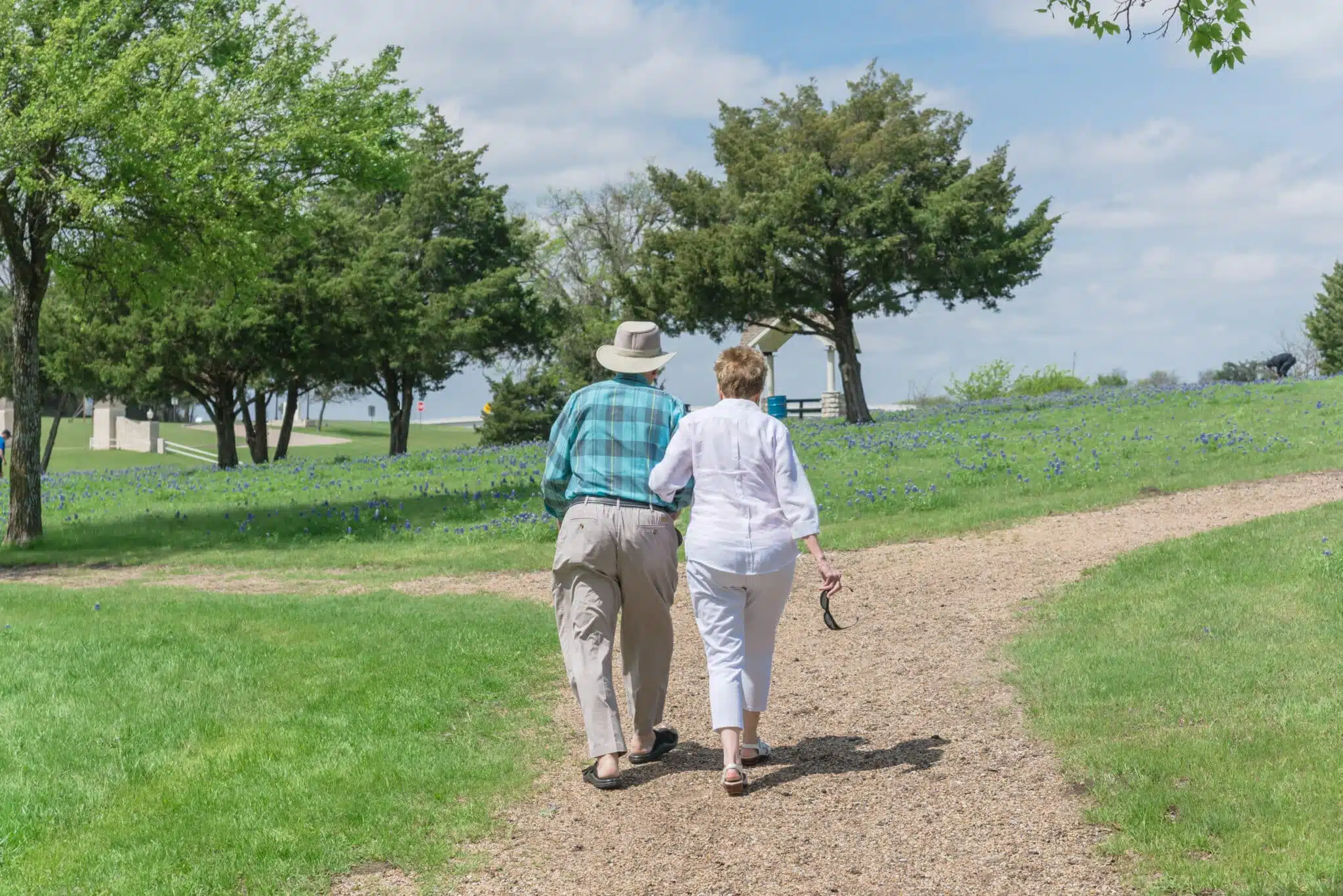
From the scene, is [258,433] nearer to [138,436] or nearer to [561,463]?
[138,436]

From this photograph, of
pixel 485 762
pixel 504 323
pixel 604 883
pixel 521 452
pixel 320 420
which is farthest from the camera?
pixel 320 420

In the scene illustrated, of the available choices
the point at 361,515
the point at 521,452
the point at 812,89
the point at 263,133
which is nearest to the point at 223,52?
the point at 263,133

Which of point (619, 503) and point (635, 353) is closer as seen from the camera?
point (619, 503)

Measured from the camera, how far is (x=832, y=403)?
4906 centimetres

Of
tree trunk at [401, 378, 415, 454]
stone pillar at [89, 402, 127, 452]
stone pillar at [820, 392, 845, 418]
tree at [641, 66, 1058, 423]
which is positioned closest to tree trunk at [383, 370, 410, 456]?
tree trunk at [401, 378, 415, 454]

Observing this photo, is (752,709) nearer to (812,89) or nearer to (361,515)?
(361,515)

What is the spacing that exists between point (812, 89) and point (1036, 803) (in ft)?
104

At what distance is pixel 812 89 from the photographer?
34.8 metres

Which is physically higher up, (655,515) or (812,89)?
(812,89)

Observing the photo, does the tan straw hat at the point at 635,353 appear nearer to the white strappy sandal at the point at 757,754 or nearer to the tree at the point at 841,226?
the white strappy sandal at the point at 757,754

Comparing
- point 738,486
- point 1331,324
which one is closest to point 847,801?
point 738,486

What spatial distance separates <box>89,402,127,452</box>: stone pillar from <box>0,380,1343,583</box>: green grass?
123 ft

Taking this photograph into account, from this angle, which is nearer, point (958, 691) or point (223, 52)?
point (958, 691)

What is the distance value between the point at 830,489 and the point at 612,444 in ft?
43.6
